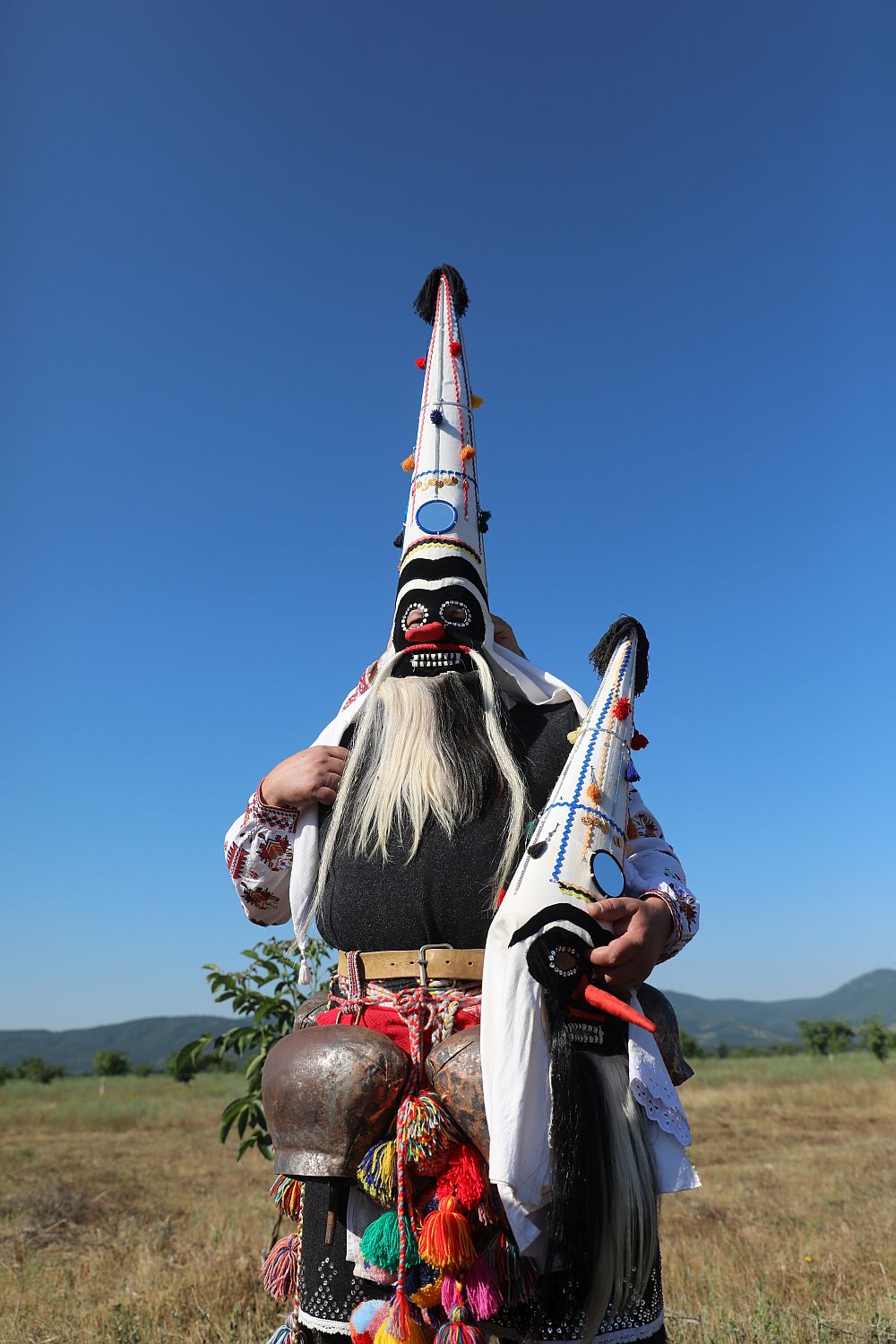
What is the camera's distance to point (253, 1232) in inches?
232

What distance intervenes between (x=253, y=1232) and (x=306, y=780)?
15.8 feet

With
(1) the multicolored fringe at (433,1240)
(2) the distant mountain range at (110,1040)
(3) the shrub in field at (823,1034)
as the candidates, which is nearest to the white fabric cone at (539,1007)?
(1) the multicolored fringe at (433,1240)

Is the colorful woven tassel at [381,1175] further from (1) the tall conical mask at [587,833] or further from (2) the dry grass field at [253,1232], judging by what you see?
(2) the dry grass field at [253,1232]

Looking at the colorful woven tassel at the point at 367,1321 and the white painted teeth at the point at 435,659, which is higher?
the white painted teeth at the point at 435,659

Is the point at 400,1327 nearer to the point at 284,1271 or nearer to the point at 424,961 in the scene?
the point at 284,1271

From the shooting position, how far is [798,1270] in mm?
4711

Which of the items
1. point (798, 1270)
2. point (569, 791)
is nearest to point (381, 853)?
point (569, 791)

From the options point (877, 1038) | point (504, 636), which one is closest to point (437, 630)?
point (504, 636)

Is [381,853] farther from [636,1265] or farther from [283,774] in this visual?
[636,1265]

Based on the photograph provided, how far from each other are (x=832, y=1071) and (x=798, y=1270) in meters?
14.5

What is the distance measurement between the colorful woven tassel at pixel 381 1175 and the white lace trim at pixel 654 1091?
1.63ft

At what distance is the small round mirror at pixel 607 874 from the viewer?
1926mm

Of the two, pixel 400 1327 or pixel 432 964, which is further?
pixel 432 964

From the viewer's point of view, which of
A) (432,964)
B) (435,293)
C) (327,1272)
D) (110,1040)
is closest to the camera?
(327,1272)
